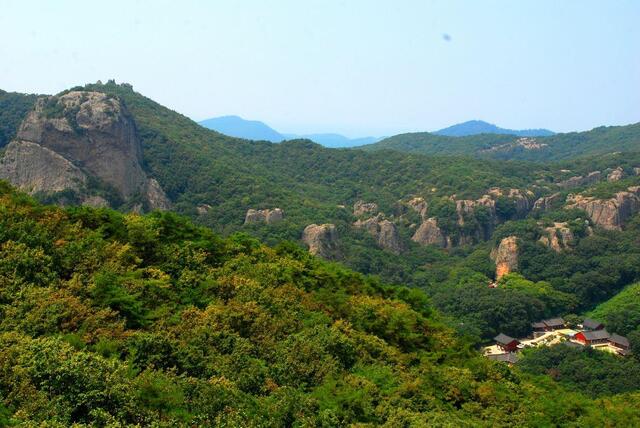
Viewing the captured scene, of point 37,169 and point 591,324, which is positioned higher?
point 37,169

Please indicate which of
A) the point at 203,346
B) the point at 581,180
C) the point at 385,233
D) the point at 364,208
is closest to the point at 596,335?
the point at 385,233

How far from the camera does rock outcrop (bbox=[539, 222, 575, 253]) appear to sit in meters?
58.9

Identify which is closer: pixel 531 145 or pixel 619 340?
pixel 619 340

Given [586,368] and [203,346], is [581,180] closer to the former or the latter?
[586,368]

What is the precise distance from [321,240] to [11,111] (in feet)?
142

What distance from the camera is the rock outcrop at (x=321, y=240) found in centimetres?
4838

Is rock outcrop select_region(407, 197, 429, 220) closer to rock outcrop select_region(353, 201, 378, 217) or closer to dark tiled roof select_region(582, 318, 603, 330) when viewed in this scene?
rock outcrop select_region(353, 201, 378, 217)

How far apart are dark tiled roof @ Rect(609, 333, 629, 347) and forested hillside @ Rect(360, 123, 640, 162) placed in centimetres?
9709

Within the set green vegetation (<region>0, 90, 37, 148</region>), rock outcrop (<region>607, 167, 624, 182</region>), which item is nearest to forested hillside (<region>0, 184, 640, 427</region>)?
green vegetation (<region>0, 90, 37, 148</region>)

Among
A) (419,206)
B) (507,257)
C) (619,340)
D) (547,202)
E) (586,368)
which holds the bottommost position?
(619,340)

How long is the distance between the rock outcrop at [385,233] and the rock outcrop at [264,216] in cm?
1210

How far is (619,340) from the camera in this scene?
133 feet

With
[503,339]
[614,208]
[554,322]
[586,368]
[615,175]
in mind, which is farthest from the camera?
[615,175]

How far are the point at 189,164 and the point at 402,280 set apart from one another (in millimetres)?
24480
